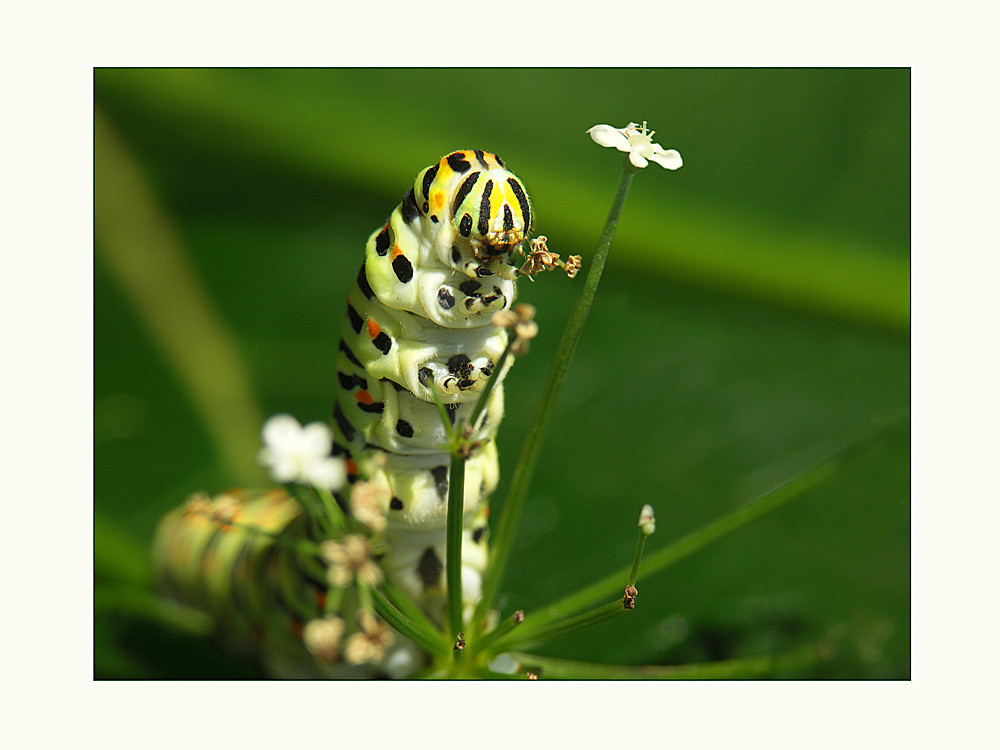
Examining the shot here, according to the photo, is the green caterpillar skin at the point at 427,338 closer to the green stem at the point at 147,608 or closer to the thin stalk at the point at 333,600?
the thin stalk at the point at 333,600

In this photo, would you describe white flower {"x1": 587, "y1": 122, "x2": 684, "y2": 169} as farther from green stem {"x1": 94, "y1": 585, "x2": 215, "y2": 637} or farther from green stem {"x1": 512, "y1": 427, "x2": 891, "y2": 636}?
green stem {"x1": 94, "y1": 585, "x2": 215, "y2": 637}

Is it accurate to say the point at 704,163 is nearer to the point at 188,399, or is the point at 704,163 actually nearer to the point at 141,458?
the point at 188,399

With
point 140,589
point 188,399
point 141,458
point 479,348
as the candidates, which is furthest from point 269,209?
point 479,348

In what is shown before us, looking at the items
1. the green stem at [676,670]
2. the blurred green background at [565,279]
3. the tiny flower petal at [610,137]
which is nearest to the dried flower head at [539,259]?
the tiny flower petal at [610,137]

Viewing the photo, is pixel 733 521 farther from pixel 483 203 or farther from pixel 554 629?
pixel 483 203

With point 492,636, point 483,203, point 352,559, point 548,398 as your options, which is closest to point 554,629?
point 492,636

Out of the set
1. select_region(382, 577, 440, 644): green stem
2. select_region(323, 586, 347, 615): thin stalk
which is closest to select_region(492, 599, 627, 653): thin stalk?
select_region(382, 577, 440, 644): green stem
